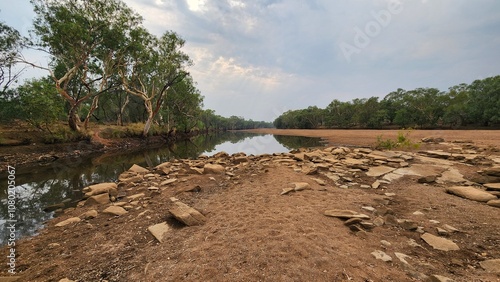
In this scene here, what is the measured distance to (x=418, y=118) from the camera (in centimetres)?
4825

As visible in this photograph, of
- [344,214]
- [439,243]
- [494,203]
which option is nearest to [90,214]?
[344,214]

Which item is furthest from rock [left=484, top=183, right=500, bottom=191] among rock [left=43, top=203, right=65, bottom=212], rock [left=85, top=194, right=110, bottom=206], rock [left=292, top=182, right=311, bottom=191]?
rock [left=43, top=203, right=65, bottom=212]

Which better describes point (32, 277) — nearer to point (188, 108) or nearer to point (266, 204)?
point (266, 204)

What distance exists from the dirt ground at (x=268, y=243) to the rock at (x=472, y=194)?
0.84ft

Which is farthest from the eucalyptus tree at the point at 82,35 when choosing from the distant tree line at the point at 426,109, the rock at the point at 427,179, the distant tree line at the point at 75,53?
the distant tree line at the point at 426,109

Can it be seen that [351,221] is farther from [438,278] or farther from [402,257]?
[438,278]

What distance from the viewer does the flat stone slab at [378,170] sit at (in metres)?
7.36

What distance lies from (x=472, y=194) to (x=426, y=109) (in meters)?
54.3

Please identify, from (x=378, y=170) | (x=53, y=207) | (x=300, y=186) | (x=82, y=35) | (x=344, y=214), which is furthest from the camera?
(x=82, y=35)

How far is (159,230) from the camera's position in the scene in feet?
12.8

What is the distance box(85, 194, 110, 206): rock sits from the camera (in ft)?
19.4

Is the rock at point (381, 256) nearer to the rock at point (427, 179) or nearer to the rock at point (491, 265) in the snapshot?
the rock at point (491, 265)

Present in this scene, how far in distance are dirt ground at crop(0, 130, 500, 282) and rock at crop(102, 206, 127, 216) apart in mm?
167

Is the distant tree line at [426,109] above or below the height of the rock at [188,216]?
above
